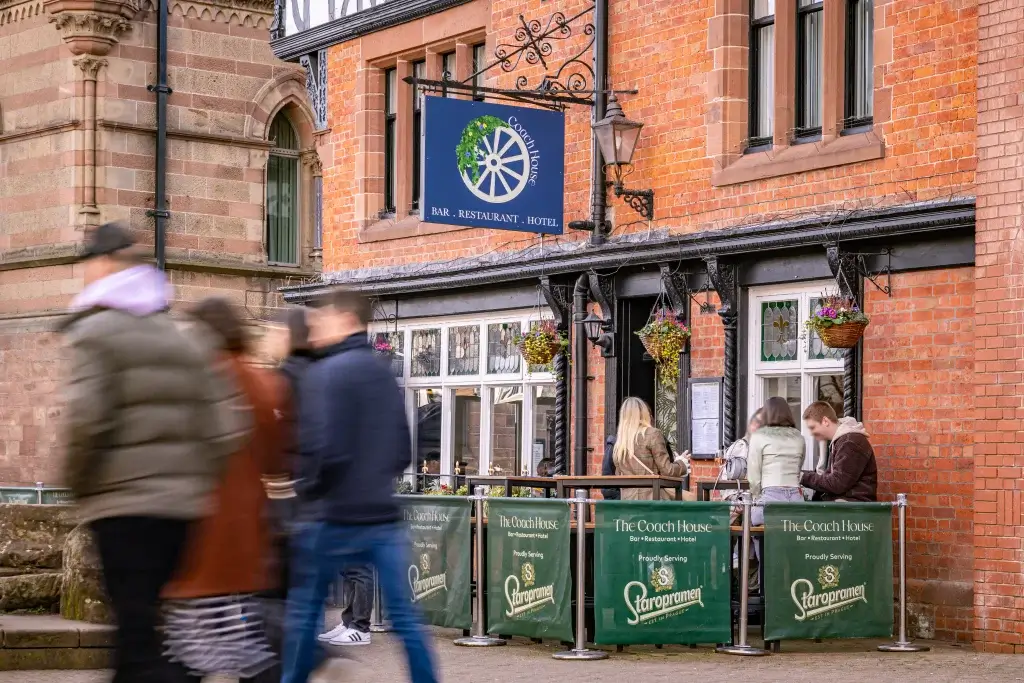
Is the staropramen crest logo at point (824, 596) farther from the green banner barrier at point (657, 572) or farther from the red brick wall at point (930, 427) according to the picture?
the red brick wall at point (930, 427)

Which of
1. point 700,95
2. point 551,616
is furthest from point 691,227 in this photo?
point 551,616

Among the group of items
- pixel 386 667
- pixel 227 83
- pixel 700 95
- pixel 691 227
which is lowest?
pixel 386 667

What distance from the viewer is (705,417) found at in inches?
631

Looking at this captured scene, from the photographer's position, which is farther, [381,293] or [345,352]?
[381,293]

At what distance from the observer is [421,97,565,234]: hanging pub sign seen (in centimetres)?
1652

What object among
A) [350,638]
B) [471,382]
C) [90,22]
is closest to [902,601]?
[350,638]

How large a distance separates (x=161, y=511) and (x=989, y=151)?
27.0ft

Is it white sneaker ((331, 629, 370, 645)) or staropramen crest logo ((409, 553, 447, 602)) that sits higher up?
staropramen crest logo ((409, 553, 447, 602))

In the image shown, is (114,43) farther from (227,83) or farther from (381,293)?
(381,293)

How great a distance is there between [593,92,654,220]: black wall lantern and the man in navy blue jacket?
830 centimetres

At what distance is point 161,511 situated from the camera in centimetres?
623

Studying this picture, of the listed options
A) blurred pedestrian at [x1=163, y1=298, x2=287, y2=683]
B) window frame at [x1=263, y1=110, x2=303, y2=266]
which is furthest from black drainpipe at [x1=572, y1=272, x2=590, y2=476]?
window frame at [x1=263, y1=110, x2=303, y2=266]

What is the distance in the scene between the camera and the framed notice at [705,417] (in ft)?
52.2

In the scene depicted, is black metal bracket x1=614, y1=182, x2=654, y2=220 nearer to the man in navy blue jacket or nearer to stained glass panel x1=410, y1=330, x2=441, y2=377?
stained glass panel x1=410, y1=330, x2=441, y2=377
